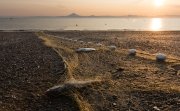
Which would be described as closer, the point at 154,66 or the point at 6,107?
the point at 6,107

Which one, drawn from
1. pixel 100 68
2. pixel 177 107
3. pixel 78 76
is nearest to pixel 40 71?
pixel 78 76

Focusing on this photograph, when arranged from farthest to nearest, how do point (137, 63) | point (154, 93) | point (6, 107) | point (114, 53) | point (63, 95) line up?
point (114, 53) < point (137, 63) < point (154, 93) < point (63, 95) < point (6, 107)

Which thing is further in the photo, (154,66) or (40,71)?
(154,66)

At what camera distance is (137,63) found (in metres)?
15.6

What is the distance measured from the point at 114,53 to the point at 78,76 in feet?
21.6

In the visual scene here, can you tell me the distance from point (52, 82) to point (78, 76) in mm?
1381

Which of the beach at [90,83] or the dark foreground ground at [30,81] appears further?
the beach at [90,83]

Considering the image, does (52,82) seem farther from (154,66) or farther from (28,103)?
(154,66)

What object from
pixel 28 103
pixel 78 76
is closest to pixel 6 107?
pixel 28 103

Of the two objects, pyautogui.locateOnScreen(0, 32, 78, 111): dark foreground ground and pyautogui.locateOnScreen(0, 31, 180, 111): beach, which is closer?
pyautogui.locateOnScreen(0, 32, 78, 111): dark foreground ground

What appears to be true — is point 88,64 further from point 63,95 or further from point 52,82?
point 63,95

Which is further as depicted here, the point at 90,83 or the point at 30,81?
the point at 30,81

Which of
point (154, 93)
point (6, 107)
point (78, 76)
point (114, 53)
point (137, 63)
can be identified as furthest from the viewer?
point (114, 53)

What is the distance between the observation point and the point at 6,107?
8672mm
